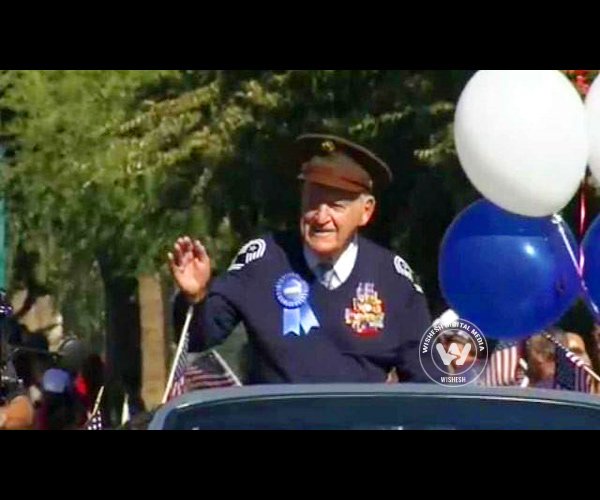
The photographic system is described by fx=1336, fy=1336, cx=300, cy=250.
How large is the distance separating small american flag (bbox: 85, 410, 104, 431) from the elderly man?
1.74 ft

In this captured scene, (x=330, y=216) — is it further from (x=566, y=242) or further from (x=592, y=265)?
(x=592, y=265)

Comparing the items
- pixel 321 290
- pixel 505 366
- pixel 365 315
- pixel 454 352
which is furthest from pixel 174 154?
pixel 505 366

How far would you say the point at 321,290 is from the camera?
20.1ft

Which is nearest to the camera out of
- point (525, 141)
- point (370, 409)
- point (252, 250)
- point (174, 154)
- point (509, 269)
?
point (370, 409)

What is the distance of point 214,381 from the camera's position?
19.5ft

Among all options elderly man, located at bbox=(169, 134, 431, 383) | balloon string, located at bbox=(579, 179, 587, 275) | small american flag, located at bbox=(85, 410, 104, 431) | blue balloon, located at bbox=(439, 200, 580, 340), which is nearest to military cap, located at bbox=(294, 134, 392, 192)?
elderly man, located at bbox=(169, 134, 431, 383)

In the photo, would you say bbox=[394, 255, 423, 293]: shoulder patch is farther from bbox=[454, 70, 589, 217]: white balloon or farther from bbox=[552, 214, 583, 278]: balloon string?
bbox=[552, 214, 583, 278]: balloon string

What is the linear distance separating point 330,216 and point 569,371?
1.30m

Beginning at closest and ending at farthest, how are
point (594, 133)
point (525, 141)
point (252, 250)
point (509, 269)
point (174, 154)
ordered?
point (525, 141), point (594, 133), point (509, 269), point (252, 250), point (174, 154)

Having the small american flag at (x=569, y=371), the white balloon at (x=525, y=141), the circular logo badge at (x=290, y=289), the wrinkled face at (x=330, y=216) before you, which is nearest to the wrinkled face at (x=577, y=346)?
the small american flag at (x=569, y=371)

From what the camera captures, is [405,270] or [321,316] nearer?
[405,270]

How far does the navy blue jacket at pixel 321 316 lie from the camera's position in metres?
6.05
